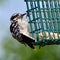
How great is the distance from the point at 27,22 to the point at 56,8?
50 cm

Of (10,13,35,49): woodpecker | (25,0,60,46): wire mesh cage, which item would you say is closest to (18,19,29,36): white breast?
(10,13,35,49): woodpecker

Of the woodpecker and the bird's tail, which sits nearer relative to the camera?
the bird's tail

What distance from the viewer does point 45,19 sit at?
7105 mm

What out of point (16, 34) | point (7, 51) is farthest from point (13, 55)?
point (16, 34)

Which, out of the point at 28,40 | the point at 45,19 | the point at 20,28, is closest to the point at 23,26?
the point at 20,28

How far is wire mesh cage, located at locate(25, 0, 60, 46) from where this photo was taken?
7.07 metres

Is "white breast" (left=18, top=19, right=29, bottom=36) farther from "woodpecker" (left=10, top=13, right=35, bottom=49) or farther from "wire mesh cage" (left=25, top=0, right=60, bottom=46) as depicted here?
"wire mesh cage" (left=25, top=0, right=60, bottom=46)

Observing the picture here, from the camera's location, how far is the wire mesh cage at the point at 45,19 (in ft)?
23.2

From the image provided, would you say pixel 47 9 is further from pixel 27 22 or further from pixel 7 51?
pixel 7 51

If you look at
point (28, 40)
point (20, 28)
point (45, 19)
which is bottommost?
point (28, 40)

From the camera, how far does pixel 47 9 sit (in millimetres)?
7078

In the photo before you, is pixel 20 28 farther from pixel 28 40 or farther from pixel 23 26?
pixel 28 40

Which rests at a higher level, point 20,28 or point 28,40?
point 20,28

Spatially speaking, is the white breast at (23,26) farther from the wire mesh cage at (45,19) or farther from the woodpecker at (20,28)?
the wire mesh cage at (45,19)
